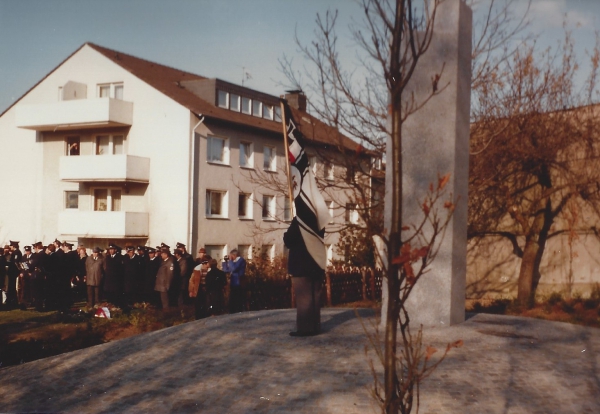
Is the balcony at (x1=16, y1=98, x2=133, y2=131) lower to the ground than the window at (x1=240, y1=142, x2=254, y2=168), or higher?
higher

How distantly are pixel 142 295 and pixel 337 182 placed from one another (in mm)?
7474

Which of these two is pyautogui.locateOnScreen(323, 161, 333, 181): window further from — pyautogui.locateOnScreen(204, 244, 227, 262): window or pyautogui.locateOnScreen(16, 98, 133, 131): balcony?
pyautogui.locateOnScreen(16, 98, 133, 131): balcony

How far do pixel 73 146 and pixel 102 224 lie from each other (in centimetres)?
560

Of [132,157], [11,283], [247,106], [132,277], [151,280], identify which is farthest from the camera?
[247,106]

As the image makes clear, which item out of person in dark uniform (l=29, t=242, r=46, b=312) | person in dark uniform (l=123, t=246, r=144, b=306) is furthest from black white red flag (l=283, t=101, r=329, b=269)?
person in dark uniform (l=29, t=242, r=46, b=312)

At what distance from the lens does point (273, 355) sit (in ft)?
27.6

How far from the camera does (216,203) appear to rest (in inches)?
1469

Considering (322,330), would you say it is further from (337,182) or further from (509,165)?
(509,165)

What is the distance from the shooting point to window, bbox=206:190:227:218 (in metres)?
36.6

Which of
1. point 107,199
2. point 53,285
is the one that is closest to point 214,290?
point 53,285

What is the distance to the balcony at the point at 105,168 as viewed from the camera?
115 feet

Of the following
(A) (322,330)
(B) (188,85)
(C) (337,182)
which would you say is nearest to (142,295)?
(C) (337,182)

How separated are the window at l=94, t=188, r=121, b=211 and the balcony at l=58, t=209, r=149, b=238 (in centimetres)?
179

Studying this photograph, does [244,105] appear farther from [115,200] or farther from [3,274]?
[3,274]
